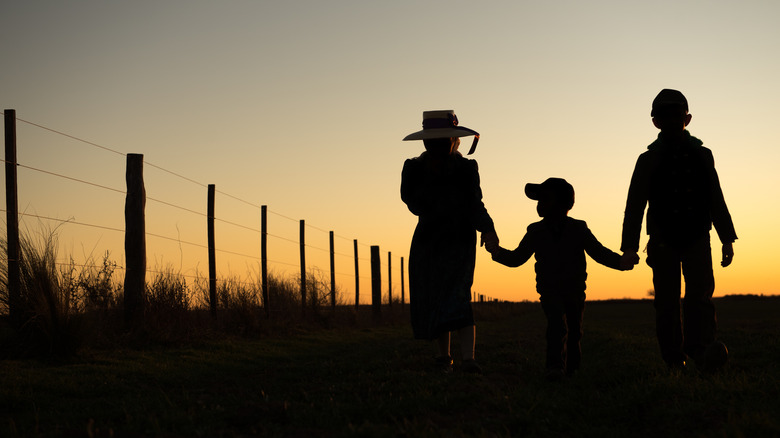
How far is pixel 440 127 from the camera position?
6.69 m

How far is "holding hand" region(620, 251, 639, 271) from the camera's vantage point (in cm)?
624

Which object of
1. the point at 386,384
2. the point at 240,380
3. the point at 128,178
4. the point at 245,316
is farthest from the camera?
the point at 245,316

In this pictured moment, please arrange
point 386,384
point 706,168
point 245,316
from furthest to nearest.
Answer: point 245,316 < point 706,168 < point 386,384

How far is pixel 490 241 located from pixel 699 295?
1.78 m

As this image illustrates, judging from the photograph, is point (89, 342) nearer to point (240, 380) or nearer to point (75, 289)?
point (75, 289)

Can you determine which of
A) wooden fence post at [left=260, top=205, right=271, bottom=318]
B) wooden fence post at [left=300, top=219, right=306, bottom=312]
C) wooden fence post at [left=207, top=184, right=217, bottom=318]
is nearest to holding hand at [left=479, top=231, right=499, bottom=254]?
wooden fence post at [left=207, top=184, right=217, bottom=318]

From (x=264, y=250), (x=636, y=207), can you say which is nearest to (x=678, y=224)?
(x=636, y=207)

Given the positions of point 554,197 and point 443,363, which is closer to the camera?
point 554,197

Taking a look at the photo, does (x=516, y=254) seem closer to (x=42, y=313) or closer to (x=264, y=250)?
(x=42, y=313)

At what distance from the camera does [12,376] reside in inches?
269

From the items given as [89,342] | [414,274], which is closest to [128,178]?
[89,342]

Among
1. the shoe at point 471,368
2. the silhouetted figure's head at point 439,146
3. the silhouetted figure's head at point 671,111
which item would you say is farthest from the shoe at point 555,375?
the silhouetted figure's head at point 671,111

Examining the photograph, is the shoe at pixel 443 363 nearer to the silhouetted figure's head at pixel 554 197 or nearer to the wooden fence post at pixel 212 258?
the silhouetted figure's head at pixel 554 197

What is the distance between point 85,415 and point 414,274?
2.99 m
